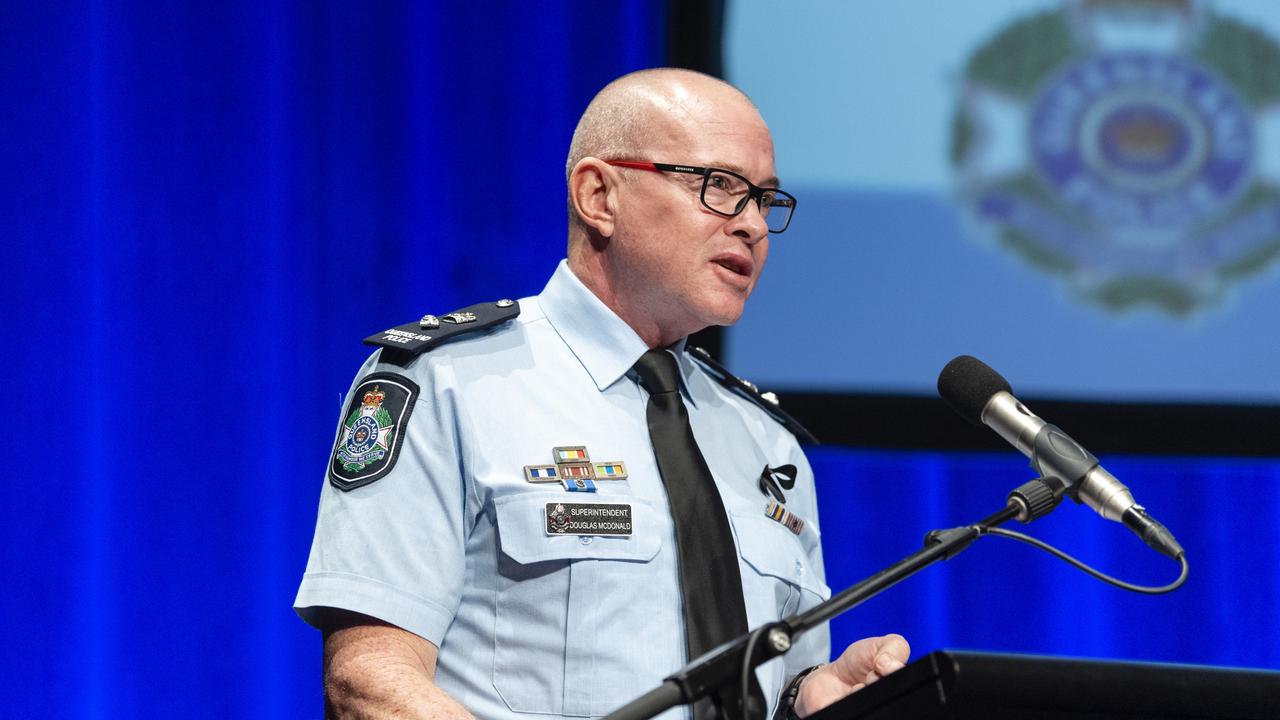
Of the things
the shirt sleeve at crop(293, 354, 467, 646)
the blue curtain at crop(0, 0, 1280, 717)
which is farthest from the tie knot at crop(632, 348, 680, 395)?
the blue curtain at crop(0, 0, 1280, 717)

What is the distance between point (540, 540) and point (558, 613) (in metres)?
0.09

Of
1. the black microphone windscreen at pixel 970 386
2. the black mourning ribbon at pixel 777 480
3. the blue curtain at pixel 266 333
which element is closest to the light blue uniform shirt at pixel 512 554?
the black mourning ribbon at pixel 777 480

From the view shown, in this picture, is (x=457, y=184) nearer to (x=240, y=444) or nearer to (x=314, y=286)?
(x=314, y=286)

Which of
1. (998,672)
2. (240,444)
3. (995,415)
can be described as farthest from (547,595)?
(240,444)

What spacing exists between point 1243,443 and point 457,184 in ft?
5.86

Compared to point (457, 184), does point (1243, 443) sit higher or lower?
lower

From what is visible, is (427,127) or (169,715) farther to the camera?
(427,127)

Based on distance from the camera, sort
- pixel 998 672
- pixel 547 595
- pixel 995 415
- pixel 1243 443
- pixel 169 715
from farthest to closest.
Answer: pixel 1243 443, pixel 169 715, pixel 547 595, pixel 995 415, pixel 998 672

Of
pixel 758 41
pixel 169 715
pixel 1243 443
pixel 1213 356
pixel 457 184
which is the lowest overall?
pixel 169 715

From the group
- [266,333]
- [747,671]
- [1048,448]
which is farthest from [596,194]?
[266,333]

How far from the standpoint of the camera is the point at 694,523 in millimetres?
1688

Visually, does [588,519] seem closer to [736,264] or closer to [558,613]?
[558,613]

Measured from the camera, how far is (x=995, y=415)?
1.31m

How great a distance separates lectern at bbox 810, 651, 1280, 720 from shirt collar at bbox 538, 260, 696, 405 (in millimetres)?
822
